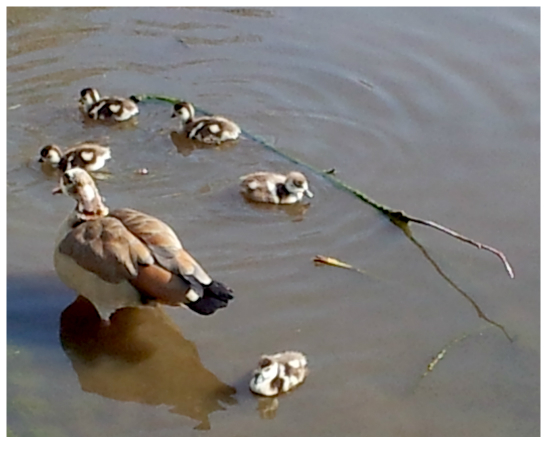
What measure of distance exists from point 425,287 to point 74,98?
10.0 feet

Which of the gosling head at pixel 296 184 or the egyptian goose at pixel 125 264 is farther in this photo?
the gosling head at pixel 296 184

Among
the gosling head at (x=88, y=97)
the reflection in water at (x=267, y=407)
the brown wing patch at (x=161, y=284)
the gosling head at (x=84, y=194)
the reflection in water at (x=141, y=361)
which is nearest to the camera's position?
the reflection in water at (x=267, y=407)

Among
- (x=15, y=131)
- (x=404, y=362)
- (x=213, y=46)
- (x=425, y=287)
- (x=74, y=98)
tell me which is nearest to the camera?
(x=404, y=362)

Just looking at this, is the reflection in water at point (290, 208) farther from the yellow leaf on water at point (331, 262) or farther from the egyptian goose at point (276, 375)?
the egyptian goose at point (276, 375)

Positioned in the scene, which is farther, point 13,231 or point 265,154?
A: point 265,154

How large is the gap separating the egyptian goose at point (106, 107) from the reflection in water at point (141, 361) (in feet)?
5.89

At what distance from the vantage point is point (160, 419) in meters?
3.82

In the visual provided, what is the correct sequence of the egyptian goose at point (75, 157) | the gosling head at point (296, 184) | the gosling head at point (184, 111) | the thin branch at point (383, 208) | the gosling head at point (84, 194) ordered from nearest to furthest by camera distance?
1. the gosling head at point (84, 194)
2. the thin branch at point (383, 208)
3. the gosling head at point (296, 184)
4. the egyptian goose at point (75, 157)
5. the gosling head at point (184, 111)

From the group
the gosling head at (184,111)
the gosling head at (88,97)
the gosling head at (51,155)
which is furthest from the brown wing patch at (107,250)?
the gosling head at (88,97)

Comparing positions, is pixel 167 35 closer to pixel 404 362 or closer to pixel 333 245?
pixel 333 245

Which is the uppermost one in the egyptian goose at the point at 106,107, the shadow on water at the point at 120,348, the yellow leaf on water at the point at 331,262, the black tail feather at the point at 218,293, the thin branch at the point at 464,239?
the thin branch at the point at 464,239

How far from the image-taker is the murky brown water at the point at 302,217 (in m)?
3.90

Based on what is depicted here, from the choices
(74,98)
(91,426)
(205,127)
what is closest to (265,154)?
(205,127)

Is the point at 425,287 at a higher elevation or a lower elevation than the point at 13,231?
higher
